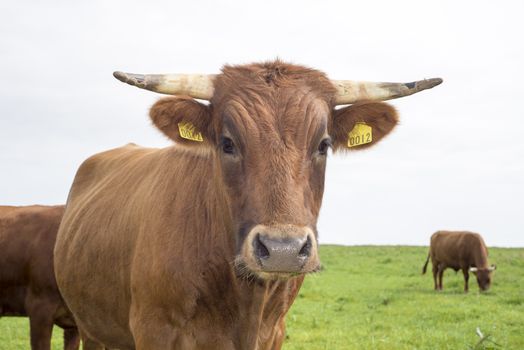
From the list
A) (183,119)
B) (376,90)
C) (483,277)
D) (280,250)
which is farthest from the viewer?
(483,277)

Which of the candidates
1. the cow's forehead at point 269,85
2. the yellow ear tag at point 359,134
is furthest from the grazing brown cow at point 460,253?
the cow's forehead at point 269,85

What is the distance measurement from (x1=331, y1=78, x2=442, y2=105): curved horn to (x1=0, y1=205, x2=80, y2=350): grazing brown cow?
6.21 meters

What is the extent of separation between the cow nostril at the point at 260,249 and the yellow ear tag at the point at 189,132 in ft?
3.79

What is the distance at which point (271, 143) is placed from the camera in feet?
11.5

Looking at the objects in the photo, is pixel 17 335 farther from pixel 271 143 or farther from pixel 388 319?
pixel 271 143

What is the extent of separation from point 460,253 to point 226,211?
2337 cm

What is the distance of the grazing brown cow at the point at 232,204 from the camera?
3.36 m

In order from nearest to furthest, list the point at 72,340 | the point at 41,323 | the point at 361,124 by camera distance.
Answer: the point at 361,124 → the point at 41,323 → the point at 72,340

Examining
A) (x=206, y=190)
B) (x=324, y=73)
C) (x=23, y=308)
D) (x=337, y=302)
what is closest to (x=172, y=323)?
(x=206, y=190)

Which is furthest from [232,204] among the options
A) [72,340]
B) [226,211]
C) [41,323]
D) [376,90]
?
[72,340]

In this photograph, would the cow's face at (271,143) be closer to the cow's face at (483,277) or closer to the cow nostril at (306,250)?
the cow nostril at (306,250)

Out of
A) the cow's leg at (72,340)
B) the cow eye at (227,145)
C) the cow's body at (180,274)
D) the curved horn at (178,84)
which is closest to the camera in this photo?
the cow eye at (227,145)

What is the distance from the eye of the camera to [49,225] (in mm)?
9727

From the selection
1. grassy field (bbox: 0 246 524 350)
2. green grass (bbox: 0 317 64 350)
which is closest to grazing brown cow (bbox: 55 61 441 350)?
grassy field (bbox: 0 246 524 350)
